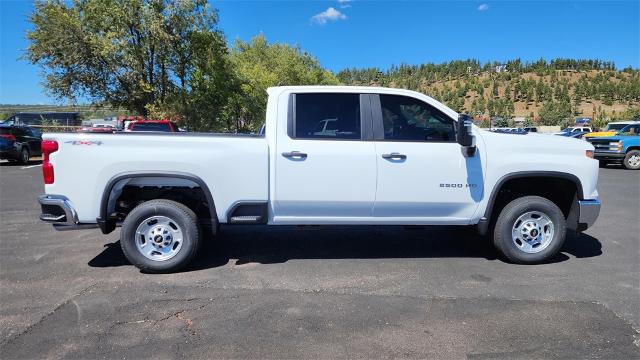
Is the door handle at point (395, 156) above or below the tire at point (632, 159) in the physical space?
above

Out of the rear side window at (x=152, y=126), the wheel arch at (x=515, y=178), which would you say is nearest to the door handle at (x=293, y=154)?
the wheel arch at (x=515, y=178)

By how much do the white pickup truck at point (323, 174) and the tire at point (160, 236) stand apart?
0.01 m

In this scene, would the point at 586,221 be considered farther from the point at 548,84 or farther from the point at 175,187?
the point at 548,84

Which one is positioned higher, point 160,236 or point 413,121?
point 413,121

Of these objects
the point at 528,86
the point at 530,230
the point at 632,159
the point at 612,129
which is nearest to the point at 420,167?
the point at 530,230

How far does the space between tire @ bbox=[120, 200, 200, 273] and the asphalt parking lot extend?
17 cm

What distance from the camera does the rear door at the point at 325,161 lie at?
187 inches

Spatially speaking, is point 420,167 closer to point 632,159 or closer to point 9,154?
point 632,159

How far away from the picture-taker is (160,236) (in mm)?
4844

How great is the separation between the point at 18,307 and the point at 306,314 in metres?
2.63

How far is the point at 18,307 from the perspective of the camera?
3.99 meters

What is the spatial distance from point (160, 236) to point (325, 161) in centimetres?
200

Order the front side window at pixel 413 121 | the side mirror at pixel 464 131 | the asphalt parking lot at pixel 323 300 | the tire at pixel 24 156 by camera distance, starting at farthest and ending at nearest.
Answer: the tire at pixel 24 156 < the front side window at pixel 413 121 < the side mirror at pixel 464 131 < the asphalt parking lot at pixel 323 300

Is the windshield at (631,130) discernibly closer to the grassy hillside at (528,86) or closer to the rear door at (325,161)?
the rear door at (325,161)
